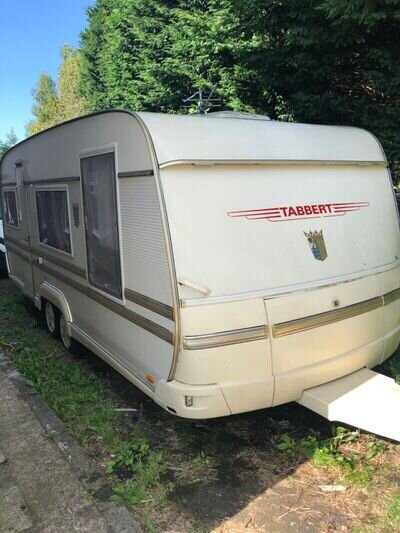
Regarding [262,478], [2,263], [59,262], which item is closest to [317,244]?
[262,478]

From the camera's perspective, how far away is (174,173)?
10.1 feet

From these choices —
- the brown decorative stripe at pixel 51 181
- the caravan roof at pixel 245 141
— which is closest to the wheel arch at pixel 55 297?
the brown decorative stripe at pixel 51 181

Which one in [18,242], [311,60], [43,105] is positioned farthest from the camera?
[43,105]

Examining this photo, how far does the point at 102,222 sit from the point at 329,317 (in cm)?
198

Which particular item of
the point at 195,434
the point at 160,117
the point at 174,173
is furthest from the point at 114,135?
the point at 195,434

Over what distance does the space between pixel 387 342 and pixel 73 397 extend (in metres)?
2.85

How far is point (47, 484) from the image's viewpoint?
3.12 m

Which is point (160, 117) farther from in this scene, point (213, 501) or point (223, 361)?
point (213, 501)

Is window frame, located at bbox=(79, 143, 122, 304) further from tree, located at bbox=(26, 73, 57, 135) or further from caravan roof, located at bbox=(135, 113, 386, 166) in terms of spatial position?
tree, located at bbox=(26, 73, 57, 135)

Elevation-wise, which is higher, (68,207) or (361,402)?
(68,207)

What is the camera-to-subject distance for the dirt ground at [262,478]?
2803 mm

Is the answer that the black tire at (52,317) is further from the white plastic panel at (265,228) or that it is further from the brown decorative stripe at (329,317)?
the brown decorative stripe at (329,317)

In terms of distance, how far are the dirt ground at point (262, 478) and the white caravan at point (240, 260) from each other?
383 millimetres

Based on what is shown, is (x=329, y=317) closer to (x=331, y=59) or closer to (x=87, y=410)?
(x=87, y=410)
